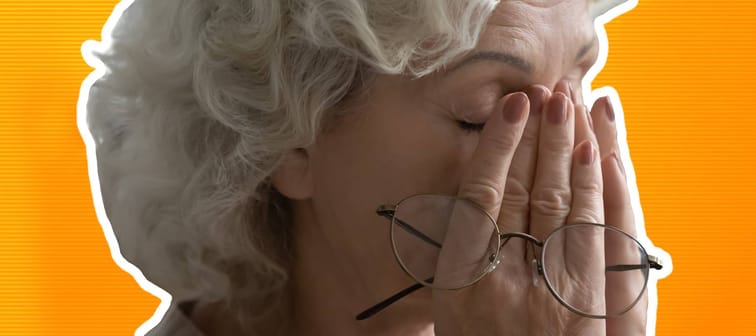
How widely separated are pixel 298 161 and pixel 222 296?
36cm

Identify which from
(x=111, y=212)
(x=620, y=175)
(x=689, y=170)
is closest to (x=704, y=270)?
(x=689, y=170)

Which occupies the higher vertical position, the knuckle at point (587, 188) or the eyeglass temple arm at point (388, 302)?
the knuckle at point (587, 188)

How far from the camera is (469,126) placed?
1355mm

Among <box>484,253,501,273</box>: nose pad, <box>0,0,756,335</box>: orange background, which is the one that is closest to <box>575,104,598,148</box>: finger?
<box>484,253,501,273</box>: nose pad

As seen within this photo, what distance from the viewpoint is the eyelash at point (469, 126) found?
1.35m

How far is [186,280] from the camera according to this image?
1690mm

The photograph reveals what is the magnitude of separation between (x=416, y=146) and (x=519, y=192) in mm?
164

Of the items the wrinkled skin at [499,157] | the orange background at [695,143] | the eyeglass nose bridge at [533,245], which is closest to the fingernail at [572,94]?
the wrinkled skin at [499,157]

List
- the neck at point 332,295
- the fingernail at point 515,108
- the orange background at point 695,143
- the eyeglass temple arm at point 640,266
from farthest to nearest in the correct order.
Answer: the orange background at point 695,143 < the neck at point 332,295 < the eyeglass temple arm at point 640,266 < the fingernail at point 515,108

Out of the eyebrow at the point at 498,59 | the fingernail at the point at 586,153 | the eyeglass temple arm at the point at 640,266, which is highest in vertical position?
the eyebrow at the point at 498,59

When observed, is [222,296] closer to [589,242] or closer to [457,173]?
[457,173]

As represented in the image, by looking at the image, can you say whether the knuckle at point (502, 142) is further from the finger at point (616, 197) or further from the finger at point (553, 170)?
the finger at point (616, 197)

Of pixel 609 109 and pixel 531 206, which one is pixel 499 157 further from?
pixel 609 109

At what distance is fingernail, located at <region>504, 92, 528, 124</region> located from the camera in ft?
4.21
